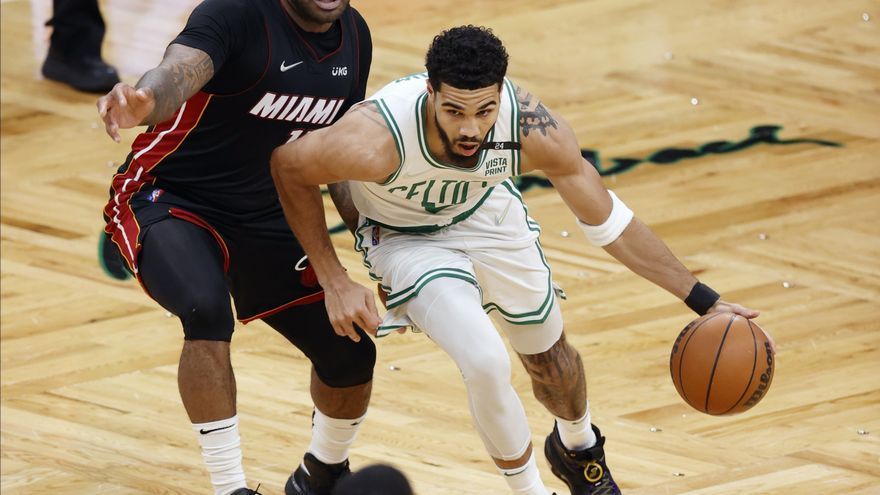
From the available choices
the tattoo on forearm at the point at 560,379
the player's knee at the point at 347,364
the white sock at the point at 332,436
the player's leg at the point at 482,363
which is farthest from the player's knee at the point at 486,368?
the white sock at the point at 332,436

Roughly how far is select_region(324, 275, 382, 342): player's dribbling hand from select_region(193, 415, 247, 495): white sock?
0.42 metres

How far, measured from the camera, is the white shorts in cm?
464

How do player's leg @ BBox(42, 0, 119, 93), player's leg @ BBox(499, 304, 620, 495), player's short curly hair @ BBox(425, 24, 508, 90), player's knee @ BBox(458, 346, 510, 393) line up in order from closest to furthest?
player's short curly hair @ BBox(425, 24, 508, 90)
player's knee @ BBox(458, 346, 510, 393)
player's leg @ BBox(499, 304, 620, 495)
player's leg @ BBox(42, 0, 119, 93)

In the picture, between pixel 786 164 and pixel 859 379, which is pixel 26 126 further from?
pixel 859 379

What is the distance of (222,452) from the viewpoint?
463 centimetres

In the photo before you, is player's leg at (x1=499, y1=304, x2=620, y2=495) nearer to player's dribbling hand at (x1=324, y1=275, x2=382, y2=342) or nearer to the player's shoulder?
player's dribbling hand at (x1=324, y1=275, x2=382, y2=342)

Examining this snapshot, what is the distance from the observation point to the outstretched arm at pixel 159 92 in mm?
4184

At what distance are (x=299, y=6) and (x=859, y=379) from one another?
2661 millimetres

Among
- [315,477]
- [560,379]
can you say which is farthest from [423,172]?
[315,477]

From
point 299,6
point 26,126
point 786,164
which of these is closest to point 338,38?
point 299,6

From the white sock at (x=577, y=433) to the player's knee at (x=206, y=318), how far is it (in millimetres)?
1147

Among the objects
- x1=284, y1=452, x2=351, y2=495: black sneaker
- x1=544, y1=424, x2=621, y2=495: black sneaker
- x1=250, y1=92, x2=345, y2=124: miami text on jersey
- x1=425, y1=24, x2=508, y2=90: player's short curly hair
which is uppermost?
x1=425, y1=24, x2=508, y2=90: player's short curly hair

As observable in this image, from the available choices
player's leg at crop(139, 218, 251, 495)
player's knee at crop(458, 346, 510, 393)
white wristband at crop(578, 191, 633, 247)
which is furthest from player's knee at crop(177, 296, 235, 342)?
white wristband at crop(578, 191, 633, 247)

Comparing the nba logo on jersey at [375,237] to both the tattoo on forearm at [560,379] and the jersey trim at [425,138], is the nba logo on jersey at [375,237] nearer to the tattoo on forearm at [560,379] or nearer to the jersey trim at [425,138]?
the jersey trim at [425,138]
